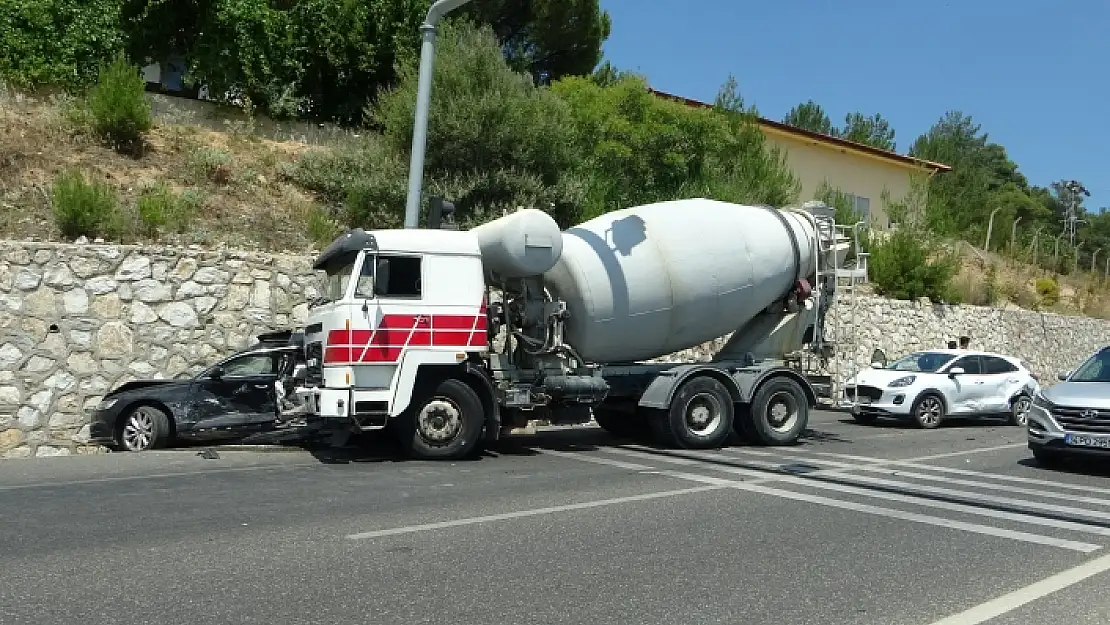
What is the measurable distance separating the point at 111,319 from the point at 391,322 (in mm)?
5362

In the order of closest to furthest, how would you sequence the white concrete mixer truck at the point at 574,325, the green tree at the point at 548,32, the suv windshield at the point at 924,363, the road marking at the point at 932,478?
the road marking at the point at 932,478 → the white concrete mixer truck at the point at 574,325 → the suv windshield at the point at 924,363 → the green tree at the point at 548,32

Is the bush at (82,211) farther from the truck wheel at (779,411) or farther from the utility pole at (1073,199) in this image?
the utility pole at (1073,199)

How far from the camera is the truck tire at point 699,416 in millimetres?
13312

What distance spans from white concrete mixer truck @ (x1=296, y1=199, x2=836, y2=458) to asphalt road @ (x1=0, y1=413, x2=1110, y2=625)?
2.75ft

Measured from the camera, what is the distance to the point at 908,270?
28172mm

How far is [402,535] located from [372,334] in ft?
14.0

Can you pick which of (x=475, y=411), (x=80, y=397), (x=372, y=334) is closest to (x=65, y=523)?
(x=372, y=334)

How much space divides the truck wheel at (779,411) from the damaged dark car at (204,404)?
6360mm

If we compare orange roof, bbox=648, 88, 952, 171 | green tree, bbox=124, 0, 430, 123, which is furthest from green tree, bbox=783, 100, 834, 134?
green tree, bbox=124, 0, 430, 123

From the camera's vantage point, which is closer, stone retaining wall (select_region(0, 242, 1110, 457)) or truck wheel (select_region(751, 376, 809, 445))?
stone retaining wall (select_region(0, 242, 1110, 457))

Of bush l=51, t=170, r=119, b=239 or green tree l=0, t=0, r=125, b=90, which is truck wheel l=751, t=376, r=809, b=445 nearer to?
bush l=51, t=170, r=119, b=239

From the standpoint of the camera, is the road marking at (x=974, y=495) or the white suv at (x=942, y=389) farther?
the white suv at (x=942, y=389)

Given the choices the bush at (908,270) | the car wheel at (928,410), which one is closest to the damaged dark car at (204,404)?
the car wheel at (928,410)

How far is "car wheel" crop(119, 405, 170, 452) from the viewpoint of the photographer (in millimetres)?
12977
